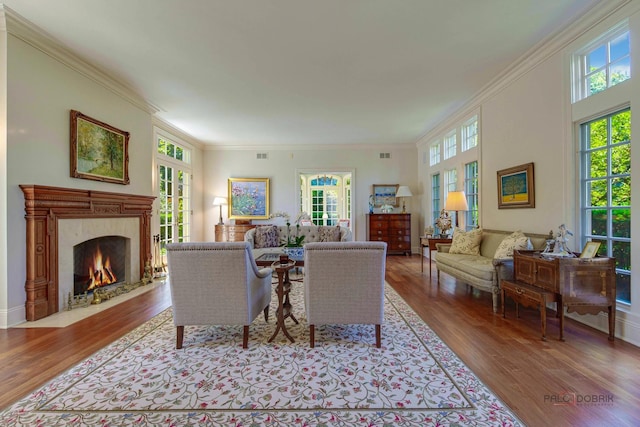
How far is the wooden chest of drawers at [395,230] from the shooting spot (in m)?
7.56

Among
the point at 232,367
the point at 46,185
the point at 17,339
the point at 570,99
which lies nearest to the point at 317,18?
the point at 570,99

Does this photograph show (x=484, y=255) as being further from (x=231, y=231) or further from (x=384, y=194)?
(x=231, y=231)

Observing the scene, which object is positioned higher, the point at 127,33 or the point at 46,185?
the point at 127,33

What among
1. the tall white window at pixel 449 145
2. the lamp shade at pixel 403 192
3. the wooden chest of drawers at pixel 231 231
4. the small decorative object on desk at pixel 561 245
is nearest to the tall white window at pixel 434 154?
Answer: the tall white window at pixel 449 145

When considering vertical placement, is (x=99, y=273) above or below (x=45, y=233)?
below

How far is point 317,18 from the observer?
9.13 feet

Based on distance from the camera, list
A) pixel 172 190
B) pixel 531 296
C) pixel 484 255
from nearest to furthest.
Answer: pixel 531 296 < pixel 484 255 < pixel 172 190

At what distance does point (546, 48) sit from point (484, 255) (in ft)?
8.72

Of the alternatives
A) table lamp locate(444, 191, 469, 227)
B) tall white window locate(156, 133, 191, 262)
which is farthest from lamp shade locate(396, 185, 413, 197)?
tall white window locate(156, 133, 191, 262)

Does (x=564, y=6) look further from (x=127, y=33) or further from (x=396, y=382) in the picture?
(x=127, y=33)

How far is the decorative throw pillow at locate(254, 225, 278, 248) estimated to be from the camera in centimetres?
558

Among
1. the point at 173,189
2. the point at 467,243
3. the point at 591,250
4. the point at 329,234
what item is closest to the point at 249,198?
the point at 173,189

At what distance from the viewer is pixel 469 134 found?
5359mm

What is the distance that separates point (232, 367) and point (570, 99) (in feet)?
13.4
